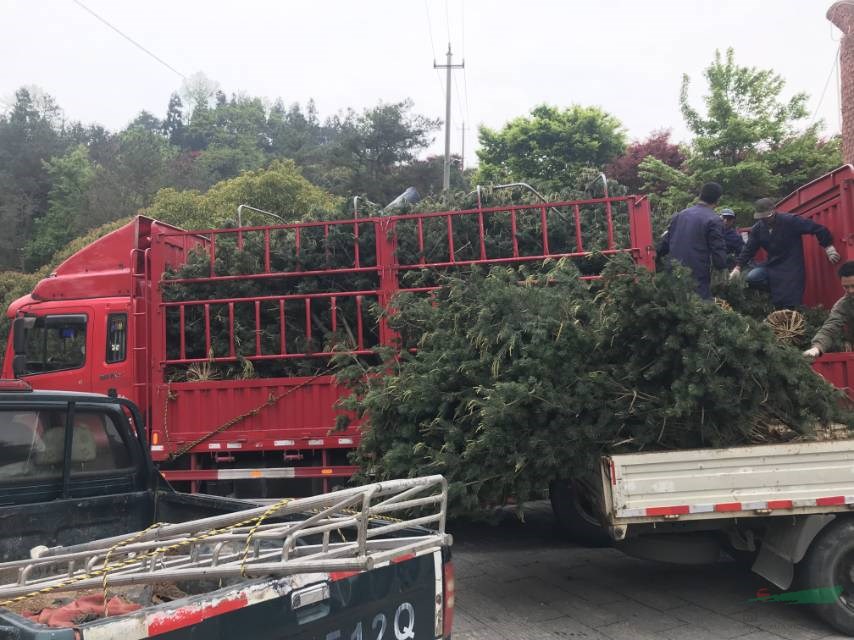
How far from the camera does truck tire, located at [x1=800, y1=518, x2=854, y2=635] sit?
461cm

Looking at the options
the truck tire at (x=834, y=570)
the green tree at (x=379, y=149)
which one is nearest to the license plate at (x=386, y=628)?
the truck tire at (x=834, y=570)

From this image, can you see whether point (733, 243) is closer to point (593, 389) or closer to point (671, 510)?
point (593, 389)

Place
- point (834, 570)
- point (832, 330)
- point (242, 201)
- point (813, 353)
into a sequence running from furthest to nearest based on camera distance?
point (242, 201) < point (832, 330) < point (813, 353) < point (834, 570)

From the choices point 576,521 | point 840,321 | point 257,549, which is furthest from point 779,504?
point 257,549

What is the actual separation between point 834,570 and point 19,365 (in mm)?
7093

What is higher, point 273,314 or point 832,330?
point 273,314

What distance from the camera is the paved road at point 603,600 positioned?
189 inches

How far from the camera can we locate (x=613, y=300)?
16.0 ft

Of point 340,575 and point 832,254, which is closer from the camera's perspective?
point 340,575

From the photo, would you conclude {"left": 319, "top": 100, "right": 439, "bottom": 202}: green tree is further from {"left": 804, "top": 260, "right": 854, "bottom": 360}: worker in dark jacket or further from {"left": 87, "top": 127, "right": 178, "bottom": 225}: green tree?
{"left": 804, "top": 260, "right": 854, "bottom": 360}: worker in dark jacket

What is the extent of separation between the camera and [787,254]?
6809 millimetres

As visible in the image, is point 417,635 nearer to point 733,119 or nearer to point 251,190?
point 733,119

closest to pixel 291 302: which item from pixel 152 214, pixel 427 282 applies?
pixel 427 282

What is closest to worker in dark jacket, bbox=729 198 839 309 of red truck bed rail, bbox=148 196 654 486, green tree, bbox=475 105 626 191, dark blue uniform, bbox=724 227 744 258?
dark blue uniform, bbox=724 227 744 258
